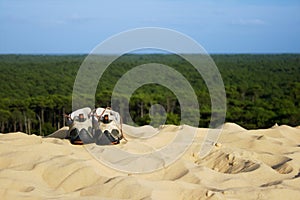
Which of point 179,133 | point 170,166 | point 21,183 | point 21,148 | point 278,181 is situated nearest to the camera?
point 21,183

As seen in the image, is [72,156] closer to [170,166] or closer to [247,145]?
[170,166]

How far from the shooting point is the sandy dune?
5.19 metres

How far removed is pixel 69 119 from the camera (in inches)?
340

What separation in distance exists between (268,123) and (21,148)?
Result: 21.9 m

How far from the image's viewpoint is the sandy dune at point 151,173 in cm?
519

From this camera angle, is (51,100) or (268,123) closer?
(268,123)

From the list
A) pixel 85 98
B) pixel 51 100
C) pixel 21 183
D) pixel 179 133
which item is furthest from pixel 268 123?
pixel 21 183

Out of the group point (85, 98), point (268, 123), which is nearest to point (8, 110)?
point (85, 98)

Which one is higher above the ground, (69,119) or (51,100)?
(69,119)

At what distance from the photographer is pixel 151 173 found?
6.27 metres

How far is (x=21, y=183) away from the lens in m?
5.40

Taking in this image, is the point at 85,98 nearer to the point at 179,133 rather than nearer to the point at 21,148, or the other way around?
the point at 179,133

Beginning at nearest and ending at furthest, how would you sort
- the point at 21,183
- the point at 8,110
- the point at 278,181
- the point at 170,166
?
the point at 21,183
the point at 278,181
the point at 170,166
the point at 8,110

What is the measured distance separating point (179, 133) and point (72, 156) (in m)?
3.09
